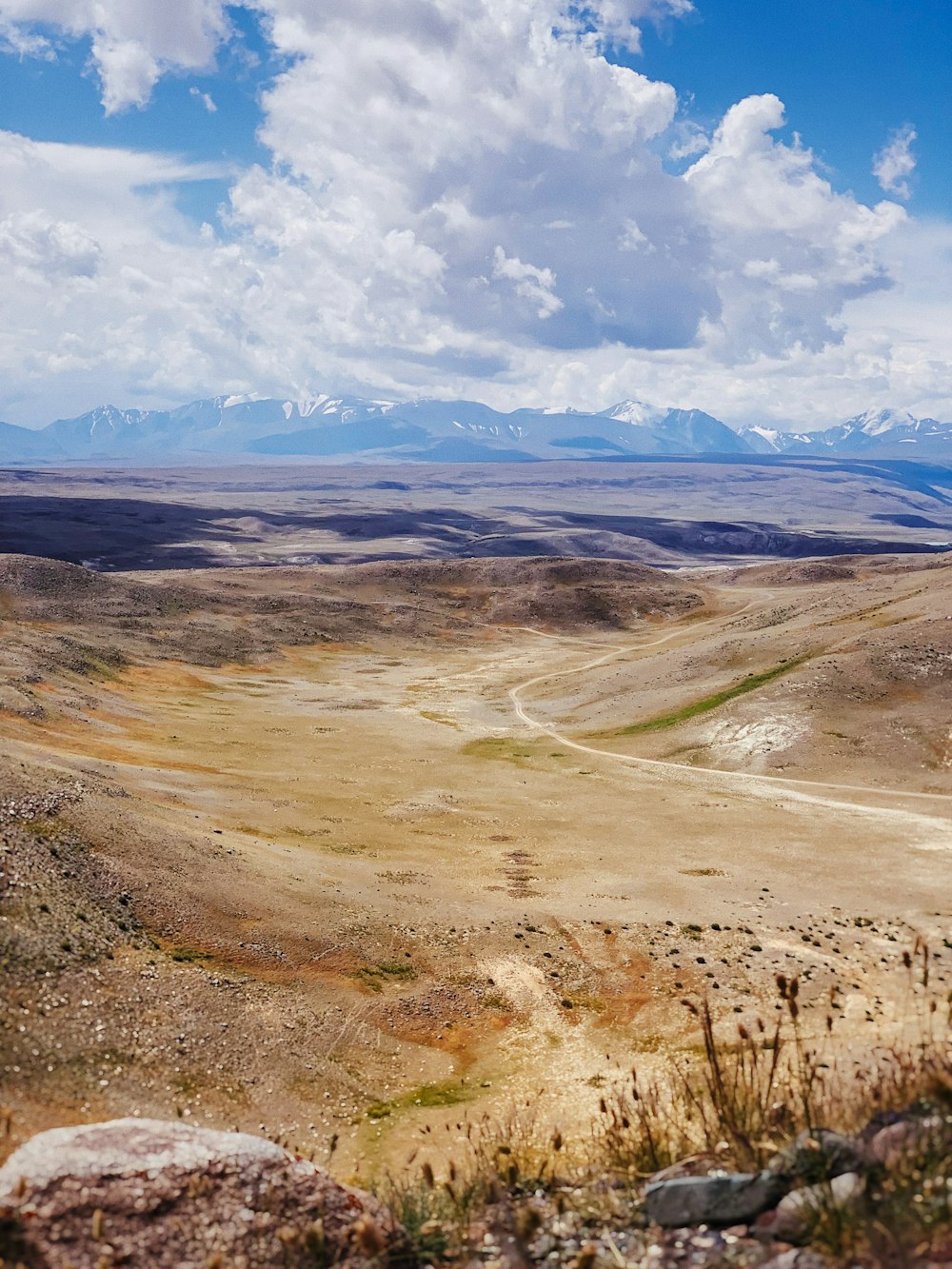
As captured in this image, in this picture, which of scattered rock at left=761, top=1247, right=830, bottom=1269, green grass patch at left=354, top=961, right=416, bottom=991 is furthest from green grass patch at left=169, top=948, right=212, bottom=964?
scattered rock at left=761, top=1247, right=830, bottom=1269

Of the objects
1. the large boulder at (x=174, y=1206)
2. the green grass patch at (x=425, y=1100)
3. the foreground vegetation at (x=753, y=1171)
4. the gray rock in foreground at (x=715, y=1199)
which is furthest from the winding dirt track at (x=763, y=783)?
the large boulder at (x=174, y=1206)

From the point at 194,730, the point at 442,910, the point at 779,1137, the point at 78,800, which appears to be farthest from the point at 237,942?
the point at 194,730

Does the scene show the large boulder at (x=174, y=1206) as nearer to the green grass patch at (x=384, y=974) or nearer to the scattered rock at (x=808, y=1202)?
the scattered rock at (x=808, y=1202)

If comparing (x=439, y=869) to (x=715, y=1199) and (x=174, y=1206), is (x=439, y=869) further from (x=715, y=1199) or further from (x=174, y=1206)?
(x=715, y=1199)

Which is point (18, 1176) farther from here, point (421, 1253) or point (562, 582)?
point (562, 582)

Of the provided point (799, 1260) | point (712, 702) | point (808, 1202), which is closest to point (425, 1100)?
point (808, 1202)
